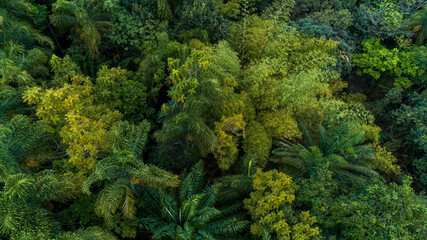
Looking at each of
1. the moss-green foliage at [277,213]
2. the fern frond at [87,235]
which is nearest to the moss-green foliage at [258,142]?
the moss-green foliage at [277,213]

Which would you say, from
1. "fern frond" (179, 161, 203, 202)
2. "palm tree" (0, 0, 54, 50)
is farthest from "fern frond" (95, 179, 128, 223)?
"palm tree" (0, 0, 54, 50)

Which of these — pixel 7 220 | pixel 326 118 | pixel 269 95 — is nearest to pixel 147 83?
pixel 269 95

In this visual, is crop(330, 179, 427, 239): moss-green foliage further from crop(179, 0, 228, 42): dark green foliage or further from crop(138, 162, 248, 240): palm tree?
crop(179, 0, 228, 42): dark green foliage

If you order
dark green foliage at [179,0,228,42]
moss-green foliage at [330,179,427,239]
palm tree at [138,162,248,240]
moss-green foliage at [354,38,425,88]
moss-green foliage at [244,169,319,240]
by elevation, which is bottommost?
palm tree at [138,162,248,240]

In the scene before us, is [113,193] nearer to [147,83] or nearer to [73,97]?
[73,97]

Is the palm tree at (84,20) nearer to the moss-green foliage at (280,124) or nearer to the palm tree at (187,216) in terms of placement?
the palm tree at (187,216)

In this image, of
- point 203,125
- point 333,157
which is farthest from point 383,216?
point 203,125
